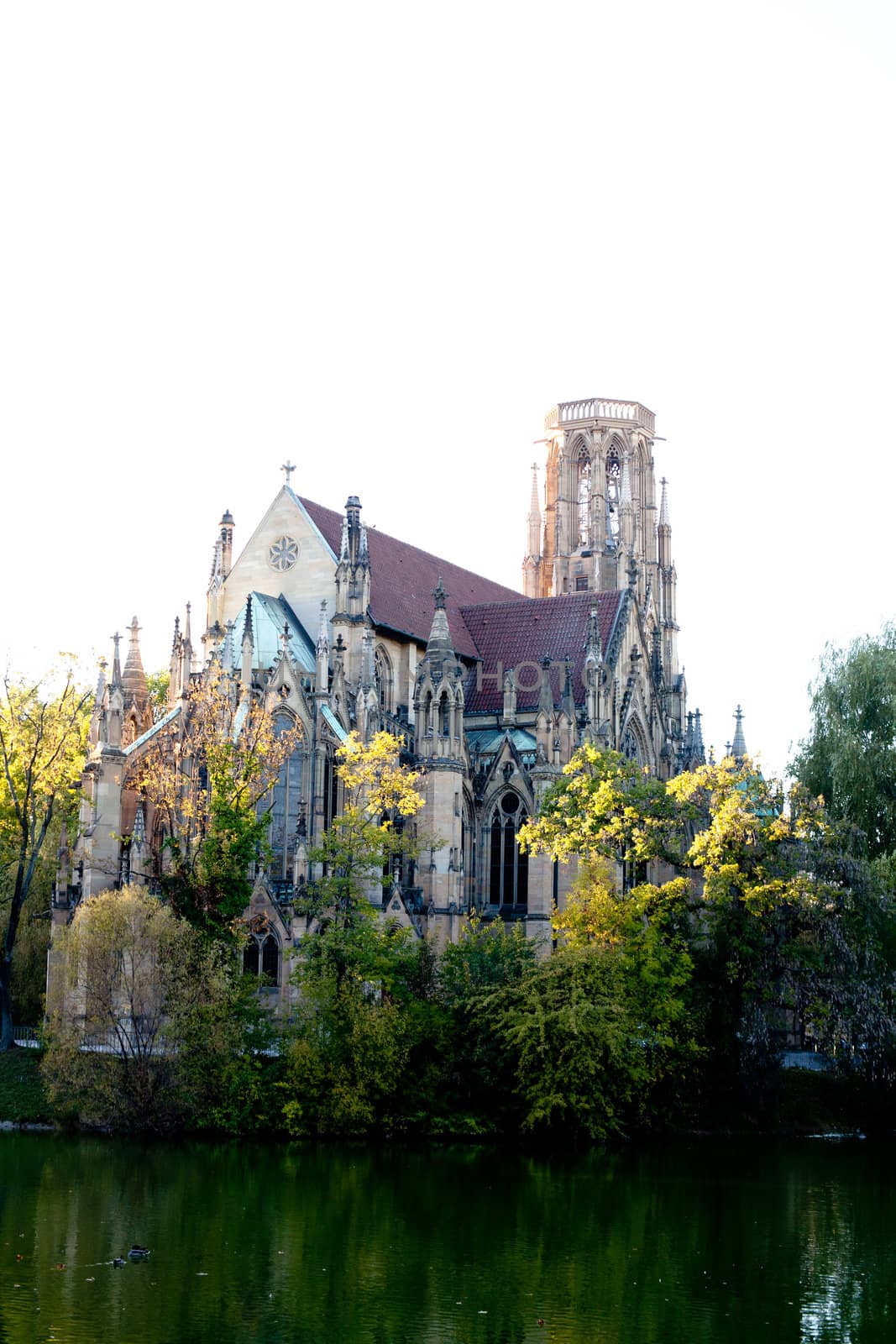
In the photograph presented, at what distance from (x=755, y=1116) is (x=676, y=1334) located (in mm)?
25494

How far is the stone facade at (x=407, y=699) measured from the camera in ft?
175

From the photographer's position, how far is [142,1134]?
135 ft

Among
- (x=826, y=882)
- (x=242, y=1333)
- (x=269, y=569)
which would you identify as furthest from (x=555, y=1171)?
(x=269, y=569)

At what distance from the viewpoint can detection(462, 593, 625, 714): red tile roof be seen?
6475cm

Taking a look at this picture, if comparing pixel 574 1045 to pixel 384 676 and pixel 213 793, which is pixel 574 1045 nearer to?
pixel 213 793

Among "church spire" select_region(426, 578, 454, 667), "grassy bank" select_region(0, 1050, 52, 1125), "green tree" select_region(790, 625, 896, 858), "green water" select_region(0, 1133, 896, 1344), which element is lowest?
"green water" select_region(0, 1133, 896, 1344)

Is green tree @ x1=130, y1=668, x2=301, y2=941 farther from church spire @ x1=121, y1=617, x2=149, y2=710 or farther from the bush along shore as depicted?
church spire @ x1=121, y1=617, x2=149, y2=710

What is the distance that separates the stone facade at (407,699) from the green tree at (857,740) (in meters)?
8.20

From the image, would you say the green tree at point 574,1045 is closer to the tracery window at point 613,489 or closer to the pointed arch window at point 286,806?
the pointed arch window at point 286,806

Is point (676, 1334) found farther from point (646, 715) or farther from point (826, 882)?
point (646, 715)

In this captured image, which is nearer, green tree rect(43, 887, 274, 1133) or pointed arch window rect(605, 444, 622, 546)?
green tree rect(43, 887, 274, 1133)

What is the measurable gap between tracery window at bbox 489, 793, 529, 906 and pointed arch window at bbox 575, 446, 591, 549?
32.6m

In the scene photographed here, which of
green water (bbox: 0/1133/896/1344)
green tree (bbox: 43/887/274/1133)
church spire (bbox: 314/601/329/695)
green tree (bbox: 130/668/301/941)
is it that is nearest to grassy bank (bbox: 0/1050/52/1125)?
green tree (bbox: 43/887/274/1133)

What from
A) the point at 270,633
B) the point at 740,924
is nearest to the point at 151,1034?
the point at 740,924
